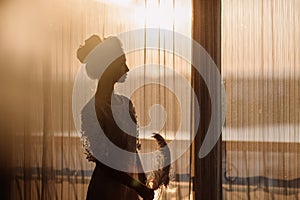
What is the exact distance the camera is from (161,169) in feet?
7.95

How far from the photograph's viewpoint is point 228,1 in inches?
99.7

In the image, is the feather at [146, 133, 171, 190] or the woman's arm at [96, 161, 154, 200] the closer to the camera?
the woman's arm at [96, 161, 154, 200]

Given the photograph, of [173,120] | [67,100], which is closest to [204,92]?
[173,120]

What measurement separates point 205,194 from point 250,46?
766 mm

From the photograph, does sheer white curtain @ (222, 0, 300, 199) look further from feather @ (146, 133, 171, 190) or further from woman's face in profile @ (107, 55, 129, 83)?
woman's face in profile @ (107, 55, 129, 83)

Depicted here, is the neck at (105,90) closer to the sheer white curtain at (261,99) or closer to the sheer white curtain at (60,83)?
the sheer white curtain at (60,83)

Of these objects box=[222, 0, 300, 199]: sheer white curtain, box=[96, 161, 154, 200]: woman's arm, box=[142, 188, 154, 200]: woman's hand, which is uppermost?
box=[222, 0, 300, 199]: sheer white curtain

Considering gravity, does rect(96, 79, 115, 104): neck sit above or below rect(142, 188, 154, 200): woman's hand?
above

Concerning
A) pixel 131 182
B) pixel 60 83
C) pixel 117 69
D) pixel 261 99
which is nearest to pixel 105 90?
pixel 117 69

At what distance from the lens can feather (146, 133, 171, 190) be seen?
2285mm

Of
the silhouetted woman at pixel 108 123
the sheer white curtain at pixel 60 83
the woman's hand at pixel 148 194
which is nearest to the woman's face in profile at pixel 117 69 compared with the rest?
the silhouetted woman at pixel 108 123

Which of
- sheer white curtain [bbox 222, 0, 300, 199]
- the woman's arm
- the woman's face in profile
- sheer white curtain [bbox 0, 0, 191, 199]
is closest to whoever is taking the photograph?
the woman's arm

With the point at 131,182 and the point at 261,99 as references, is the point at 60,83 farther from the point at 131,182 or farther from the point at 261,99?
the point at 261,99

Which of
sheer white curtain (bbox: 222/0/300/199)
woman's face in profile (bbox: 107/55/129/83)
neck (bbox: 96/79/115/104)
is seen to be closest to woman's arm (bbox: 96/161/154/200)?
neck (bbox: 96/79/115/104)
